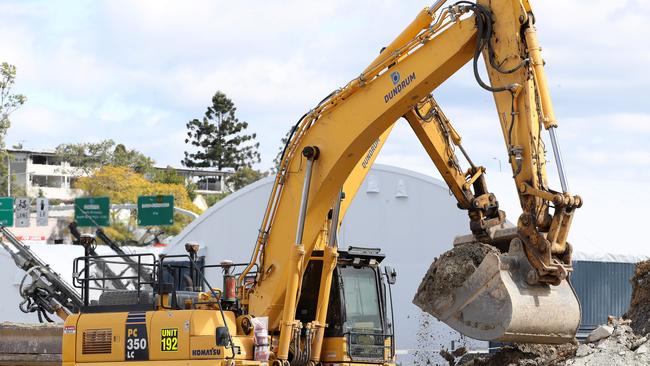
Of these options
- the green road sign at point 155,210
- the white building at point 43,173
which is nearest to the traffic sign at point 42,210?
the green road sign at point 155,210

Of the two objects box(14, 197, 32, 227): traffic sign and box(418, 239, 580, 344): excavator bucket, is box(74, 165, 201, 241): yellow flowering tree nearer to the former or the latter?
box(14, 197, 32, 227): traffic sign

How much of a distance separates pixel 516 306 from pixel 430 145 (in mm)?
3119

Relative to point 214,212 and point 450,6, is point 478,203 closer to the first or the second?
point 450,6

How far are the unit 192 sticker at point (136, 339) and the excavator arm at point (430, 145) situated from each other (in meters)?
1.52

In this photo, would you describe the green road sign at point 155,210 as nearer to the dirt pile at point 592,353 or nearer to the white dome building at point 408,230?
the white dome building at point 408,230

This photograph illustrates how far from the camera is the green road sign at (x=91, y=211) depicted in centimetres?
6197

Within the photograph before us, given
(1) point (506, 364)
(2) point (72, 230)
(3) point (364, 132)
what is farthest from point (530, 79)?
(2) point (72, 230)

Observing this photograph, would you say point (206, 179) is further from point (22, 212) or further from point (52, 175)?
point (22, 212)

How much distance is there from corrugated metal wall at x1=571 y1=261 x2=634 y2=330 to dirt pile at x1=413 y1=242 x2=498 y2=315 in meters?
13.5

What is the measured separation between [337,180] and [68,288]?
20.1ft

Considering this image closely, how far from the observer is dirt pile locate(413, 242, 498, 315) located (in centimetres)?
1565

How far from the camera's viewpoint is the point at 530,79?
13328 millimetres

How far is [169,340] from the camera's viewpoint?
14859mm

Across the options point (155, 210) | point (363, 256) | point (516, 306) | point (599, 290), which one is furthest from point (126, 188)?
point (516, 306)
